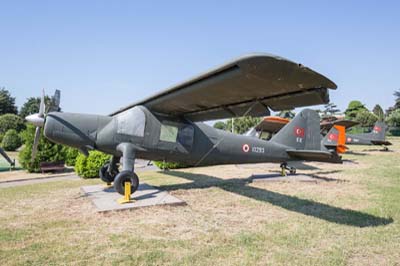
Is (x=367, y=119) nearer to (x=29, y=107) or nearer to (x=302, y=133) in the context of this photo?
(x=302, y=133)

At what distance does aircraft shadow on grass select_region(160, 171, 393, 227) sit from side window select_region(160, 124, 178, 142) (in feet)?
6.28

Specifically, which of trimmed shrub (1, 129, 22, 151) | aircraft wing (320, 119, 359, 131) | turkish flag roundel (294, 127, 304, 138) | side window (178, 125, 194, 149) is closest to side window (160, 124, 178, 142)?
side window (178, 125, 194, 149)

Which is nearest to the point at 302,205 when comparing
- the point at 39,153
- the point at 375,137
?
the point at 39,153

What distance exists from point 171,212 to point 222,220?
4.10ft

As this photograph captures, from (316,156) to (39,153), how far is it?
600 inches

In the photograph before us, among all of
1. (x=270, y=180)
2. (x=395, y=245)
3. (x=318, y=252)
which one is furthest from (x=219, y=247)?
(x=270, y=180)

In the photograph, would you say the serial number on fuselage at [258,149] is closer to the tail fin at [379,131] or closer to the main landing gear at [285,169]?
the main landing gear at [285,169]

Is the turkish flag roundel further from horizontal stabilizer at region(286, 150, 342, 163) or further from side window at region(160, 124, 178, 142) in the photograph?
side window at region(160, 124, 178, 142)

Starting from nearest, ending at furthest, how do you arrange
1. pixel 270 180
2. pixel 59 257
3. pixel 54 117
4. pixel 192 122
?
pixel 59 257
pixel 54 117
pixel 192 122
pixel 270 180

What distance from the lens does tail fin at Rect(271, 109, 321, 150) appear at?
11.4 meters

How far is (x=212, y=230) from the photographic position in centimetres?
520

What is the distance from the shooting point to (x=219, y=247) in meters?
4.35

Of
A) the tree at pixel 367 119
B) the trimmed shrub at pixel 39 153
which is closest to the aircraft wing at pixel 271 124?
the trimmed shrub at pixel 39 153

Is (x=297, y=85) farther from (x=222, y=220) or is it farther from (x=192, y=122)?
(x=192, y=122)
